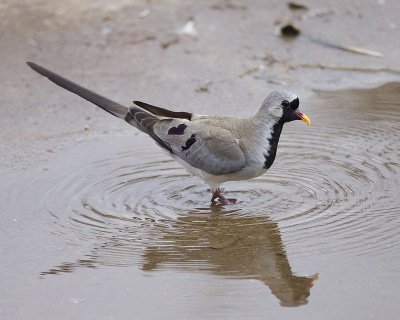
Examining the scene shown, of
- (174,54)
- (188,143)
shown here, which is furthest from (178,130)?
(174,54)

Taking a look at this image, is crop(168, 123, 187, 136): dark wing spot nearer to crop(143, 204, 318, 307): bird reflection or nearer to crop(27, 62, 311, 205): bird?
crop(27, 62, 311, 205): bird

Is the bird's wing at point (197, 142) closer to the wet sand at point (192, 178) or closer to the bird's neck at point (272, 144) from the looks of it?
the bird's neck at point (272, 144)

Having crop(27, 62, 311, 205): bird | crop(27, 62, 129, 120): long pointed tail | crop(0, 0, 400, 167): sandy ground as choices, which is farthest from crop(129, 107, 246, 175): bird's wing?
crop(0, 0, 400, 167): sandy ground

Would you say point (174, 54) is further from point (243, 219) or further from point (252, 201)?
point (243, 219)

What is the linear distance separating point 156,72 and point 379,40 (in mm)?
2649

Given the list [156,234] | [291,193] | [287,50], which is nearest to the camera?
[156,234]

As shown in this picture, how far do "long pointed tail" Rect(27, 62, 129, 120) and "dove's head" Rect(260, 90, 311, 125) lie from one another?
1262 mm

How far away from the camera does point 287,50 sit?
32.9 ft

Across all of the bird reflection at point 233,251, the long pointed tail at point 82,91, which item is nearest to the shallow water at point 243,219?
the bird reflection at point 233,251

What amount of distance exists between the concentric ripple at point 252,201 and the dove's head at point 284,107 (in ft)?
1.85

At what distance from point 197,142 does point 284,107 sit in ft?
2.53

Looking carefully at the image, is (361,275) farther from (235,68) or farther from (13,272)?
(235,68)

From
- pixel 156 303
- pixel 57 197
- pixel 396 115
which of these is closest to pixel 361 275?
pixel 156 303

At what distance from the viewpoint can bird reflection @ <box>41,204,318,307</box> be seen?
223 inches
